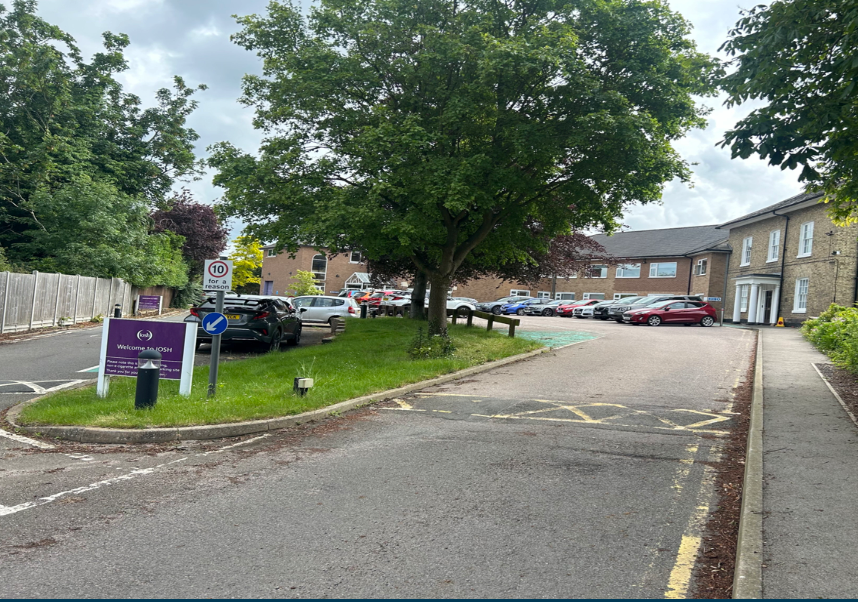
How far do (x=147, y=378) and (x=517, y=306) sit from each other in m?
40.5

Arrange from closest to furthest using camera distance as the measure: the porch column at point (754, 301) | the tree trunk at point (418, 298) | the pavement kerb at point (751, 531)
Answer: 1. the pavement kerb at point (751, 531)
2. the tree trunk at point (418, 298)
3. the porch column at point (754, 301)

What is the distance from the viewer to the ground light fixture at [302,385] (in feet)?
31.0

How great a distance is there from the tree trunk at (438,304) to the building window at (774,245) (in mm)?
25797

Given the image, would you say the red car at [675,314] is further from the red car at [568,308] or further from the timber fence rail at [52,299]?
the timber fence rail at [52,299]

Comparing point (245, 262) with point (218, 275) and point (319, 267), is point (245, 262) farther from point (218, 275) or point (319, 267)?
point (218, 275)

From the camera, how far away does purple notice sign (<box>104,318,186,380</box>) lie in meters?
9.07

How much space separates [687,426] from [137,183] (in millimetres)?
32458

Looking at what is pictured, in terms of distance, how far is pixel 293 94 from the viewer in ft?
50.2

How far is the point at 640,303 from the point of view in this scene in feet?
131

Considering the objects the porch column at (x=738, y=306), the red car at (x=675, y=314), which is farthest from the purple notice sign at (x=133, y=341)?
the porch column at (x=738, y=306)

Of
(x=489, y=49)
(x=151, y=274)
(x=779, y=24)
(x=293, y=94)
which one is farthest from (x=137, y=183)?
(x=779, y=24)

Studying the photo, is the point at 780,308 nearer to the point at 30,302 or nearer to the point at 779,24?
the point at 779,24

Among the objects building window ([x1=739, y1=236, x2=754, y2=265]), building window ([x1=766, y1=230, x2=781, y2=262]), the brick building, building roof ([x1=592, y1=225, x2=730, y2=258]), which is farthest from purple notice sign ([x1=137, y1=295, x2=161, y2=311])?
building window ([x1=739, y1=236, x2=754, y2=265])

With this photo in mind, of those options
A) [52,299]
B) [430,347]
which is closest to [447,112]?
[430,347]
